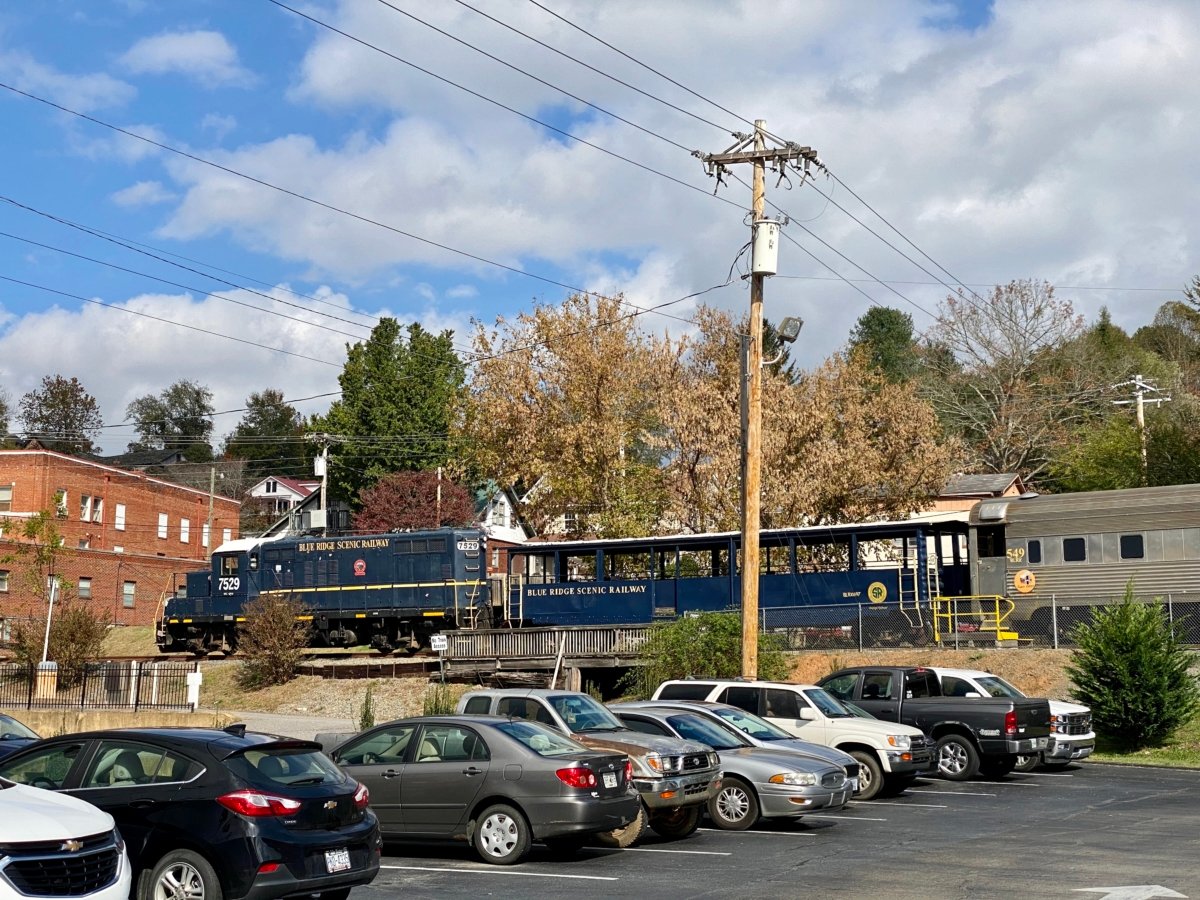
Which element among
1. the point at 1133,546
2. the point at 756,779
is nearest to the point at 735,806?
the point at 756,779

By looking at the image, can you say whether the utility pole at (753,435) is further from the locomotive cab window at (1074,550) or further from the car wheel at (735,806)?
the locomotive cab window at (1074,550)

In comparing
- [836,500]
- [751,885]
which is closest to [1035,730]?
[751,885]

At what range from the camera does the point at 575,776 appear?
13.3m

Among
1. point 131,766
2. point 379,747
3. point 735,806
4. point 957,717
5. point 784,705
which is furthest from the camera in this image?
point 957,717

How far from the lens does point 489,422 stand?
5109cm

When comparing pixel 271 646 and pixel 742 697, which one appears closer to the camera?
pixel 742 697

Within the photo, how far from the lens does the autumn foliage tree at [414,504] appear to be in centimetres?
7150

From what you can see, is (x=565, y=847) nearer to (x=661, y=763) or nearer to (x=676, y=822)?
(x=661, y=763)

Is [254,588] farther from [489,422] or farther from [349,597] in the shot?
[489,422]

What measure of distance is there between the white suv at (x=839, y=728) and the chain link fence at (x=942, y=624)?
45.4ft

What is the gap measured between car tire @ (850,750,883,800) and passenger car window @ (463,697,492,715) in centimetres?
620

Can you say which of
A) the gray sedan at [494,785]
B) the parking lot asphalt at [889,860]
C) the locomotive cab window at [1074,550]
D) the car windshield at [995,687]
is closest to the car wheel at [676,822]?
the parking lot asphalt at [889,860]

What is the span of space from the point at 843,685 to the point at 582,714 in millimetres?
8715

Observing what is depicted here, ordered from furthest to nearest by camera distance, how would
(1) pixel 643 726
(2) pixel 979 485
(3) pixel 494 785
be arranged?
(2) pixel 979 485, (1) pixel 643 726, (3) pixel 494 785
